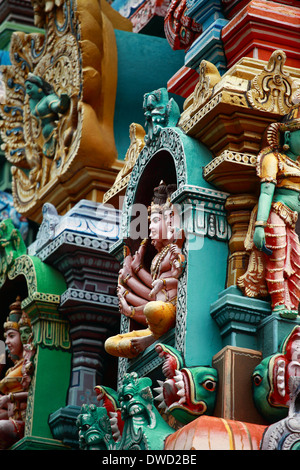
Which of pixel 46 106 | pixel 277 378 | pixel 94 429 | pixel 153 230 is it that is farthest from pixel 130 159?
pixel 277 378

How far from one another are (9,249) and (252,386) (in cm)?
517

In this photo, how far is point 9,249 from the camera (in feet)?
46.7

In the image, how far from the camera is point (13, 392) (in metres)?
13.4

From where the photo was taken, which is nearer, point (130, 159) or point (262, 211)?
point (262, 211)

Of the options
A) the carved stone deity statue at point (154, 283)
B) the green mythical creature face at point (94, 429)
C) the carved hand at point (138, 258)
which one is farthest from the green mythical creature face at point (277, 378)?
the carved hand at point (138, 258)

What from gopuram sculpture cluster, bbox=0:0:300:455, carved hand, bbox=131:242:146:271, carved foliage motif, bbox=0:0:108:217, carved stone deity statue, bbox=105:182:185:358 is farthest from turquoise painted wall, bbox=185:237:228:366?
carved foliage motif, bbox=0:0:108:217

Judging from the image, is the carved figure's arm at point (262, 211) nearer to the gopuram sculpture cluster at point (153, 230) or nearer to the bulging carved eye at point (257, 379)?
the gopuram sculpture cluster at point (153, 230)

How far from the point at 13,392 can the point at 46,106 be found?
328 centimetres

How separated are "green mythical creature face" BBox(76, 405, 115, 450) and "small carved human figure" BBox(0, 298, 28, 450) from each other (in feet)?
7.86

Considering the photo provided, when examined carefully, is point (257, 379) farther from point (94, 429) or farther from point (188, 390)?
point (94, 429)

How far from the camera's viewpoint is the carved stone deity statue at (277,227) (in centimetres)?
999

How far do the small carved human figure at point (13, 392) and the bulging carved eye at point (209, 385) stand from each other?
3.82m
